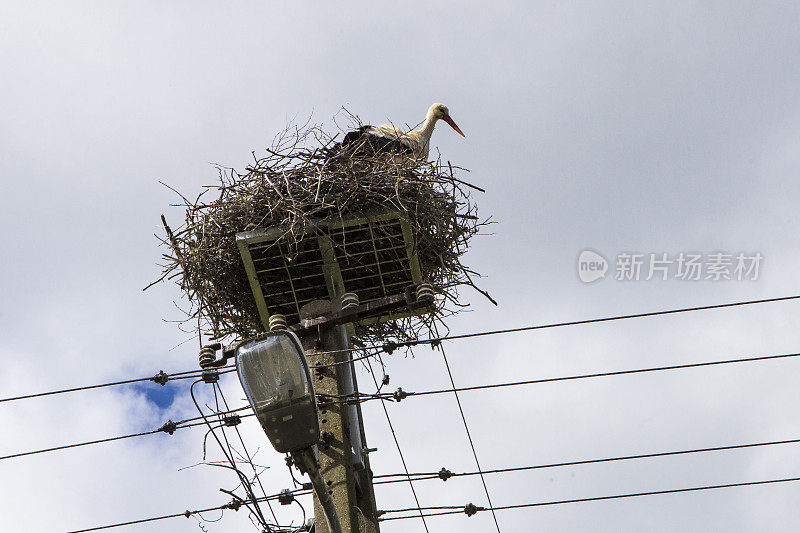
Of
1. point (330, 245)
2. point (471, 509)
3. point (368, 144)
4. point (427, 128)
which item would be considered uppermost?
point (427, 128)

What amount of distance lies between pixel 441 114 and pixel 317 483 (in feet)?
23.0

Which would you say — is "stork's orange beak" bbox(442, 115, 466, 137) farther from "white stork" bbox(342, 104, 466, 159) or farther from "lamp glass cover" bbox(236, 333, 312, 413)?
"lamp glass cover" bbox(236, 333, 312, 413)

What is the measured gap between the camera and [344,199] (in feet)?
21.3

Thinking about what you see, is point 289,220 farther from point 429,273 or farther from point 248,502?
point 248,502

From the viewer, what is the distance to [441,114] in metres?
10.3

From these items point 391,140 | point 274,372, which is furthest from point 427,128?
point 274,372

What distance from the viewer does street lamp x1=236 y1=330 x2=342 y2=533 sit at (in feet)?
12.4

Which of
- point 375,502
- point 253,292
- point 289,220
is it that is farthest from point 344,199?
point 375,502

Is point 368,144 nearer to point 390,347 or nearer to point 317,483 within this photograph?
point 390,347

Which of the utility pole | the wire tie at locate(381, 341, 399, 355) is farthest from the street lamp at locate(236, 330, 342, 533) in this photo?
the wire tie at locate(381, 341, 399, 355)

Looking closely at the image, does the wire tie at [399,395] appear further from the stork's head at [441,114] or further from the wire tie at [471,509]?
the stork's head at [441,114]

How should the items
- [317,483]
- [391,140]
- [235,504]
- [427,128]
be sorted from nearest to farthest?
[317,483]
[235,504]
[391,140]
[427,128]

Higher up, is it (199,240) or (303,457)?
(199,240)

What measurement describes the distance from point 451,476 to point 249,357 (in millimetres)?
1895
